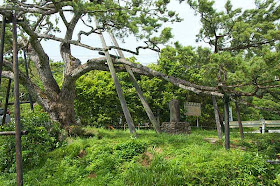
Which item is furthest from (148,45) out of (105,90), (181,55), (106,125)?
(106,125)

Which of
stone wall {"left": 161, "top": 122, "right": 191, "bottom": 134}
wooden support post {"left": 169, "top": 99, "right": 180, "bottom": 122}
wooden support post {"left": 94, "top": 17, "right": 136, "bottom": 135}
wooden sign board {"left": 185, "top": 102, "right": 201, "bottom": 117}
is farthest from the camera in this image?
wooden sign board {"left": 185, "top": 102, "right": 201, "bottom": 117}

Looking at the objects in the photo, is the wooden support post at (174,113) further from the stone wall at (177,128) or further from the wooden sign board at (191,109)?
the wooden sign board at (191,109)

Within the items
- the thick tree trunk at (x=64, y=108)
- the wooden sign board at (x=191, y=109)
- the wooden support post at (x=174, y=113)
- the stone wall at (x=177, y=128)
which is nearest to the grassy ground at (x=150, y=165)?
the thick tree trunk at (x=64, y=108)

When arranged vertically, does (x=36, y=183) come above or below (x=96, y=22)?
below

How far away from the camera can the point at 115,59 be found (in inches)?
309

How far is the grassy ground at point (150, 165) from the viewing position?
13.5ft

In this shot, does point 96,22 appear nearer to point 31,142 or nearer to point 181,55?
point 181,55

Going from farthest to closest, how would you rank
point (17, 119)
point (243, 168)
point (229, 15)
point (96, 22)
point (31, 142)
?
point (96, 22), point (229, 15), point (31, 142), point (17, 119), point (243, 168)

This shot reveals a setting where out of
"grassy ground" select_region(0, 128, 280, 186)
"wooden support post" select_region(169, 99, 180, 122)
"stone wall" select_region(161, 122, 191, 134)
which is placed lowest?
"grassy ground" select_region(0, 128, 280, 186)

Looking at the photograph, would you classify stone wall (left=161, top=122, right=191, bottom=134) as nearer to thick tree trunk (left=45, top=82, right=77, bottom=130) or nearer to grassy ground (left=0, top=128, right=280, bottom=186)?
grassy ground (left=0, top=128, right=280, bottom=186)

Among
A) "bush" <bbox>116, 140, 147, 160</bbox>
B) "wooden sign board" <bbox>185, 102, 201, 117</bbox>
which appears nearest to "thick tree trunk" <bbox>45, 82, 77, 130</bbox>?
"bush" <bbox>116, 140, 147, 160</bbox>

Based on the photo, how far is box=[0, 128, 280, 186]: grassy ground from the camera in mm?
4129

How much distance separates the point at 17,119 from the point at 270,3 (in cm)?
700

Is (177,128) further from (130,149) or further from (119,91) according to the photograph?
(130,149)
